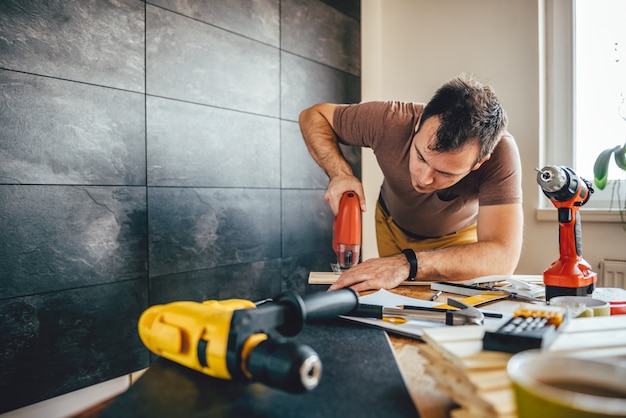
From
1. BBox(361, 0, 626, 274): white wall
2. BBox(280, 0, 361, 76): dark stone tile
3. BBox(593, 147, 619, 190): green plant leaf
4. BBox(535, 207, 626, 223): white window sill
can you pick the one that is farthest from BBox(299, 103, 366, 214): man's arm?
BBox(535, 207, 626, 223): white window sill

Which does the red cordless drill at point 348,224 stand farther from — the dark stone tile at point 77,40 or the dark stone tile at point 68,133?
the dark stone tile at point 77,40

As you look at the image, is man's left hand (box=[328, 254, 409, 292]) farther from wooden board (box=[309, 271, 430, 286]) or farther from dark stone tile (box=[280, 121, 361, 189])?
dark stone tile (box=[280, 121, 361, 189])

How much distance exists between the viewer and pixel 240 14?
2.40 m

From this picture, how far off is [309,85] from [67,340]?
192cm

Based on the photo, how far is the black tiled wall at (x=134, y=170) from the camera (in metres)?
1.60

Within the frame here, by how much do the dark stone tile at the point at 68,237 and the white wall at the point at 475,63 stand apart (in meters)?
1.66

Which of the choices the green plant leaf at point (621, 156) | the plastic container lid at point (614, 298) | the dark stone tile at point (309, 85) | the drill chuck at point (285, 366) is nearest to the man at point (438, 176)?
the plastic container lid at point (614, 298)

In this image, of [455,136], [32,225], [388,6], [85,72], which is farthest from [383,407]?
[388,6]

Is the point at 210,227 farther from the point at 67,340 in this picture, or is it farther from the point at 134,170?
the point at 67,340

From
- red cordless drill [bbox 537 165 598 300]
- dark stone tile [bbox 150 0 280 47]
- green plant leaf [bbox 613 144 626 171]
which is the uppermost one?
dark stone tile [bbox 150 0 280 47]

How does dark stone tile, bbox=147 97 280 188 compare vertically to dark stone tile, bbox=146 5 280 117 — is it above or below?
below

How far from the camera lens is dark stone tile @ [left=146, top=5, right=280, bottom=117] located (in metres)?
2.01

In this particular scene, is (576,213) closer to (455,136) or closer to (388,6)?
(455,136)

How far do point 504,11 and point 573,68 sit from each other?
51cm
